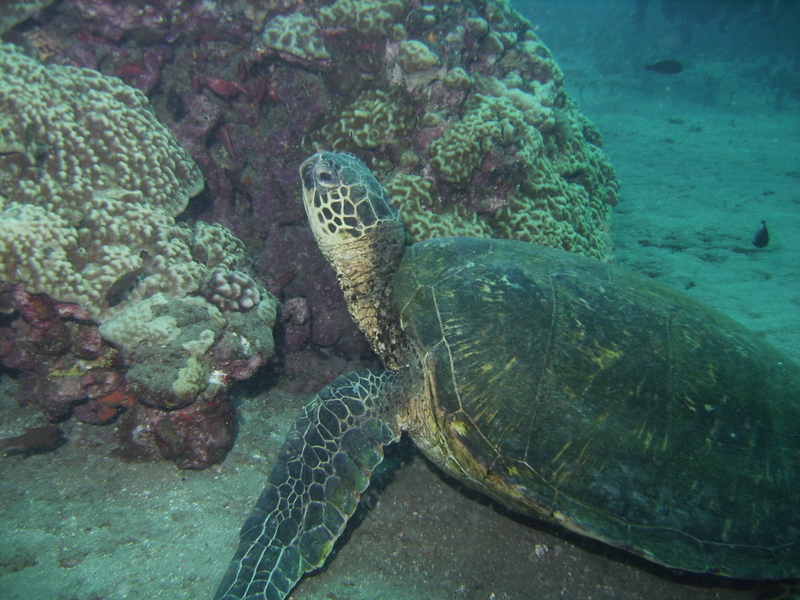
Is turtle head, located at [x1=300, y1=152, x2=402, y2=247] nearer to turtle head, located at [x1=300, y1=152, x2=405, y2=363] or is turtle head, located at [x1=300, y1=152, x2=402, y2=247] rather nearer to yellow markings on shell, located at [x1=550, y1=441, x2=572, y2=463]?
turtle head, located at [x1=300, y1=152, x2=405, y2=363]

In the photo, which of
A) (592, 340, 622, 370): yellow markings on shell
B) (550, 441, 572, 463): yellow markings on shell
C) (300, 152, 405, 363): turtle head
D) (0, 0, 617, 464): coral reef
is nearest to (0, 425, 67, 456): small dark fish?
(0, 0, 617, 464): coral reef

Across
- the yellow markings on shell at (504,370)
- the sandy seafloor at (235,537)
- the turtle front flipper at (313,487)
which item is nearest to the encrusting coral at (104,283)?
the sandy seafloor at (235,537)

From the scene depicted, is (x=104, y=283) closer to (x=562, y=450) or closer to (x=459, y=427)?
(x=459, y=427)

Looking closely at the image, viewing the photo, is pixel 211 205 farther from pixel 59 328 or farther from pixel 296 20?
pixel 296 20

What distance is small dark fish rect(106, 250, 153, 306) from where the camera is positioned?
9.95ft

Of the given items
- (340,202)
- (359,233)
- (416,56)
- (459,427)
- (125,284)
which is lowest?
(459,427)

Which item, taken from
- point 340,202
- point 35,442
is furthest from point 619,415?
Answer: point 35,442

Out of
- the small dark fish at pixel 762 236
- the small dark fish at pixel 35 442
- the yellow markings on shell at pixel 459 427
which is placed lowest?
the small dark fish at pixel 35 442

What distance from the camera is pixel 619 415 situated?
2348 millimetres

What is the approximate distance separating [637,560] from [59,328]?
188 inches

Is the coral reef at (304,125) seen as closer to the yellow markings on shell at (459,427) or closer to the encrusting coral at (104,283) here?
the encrusting coral at (104,283)

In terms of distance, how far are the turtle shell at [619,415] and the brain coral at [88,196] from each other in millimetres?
2334

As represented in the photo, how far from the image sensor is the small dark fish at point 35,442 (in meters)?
3.02

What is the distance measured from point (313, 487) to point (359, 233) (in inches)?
81.4
